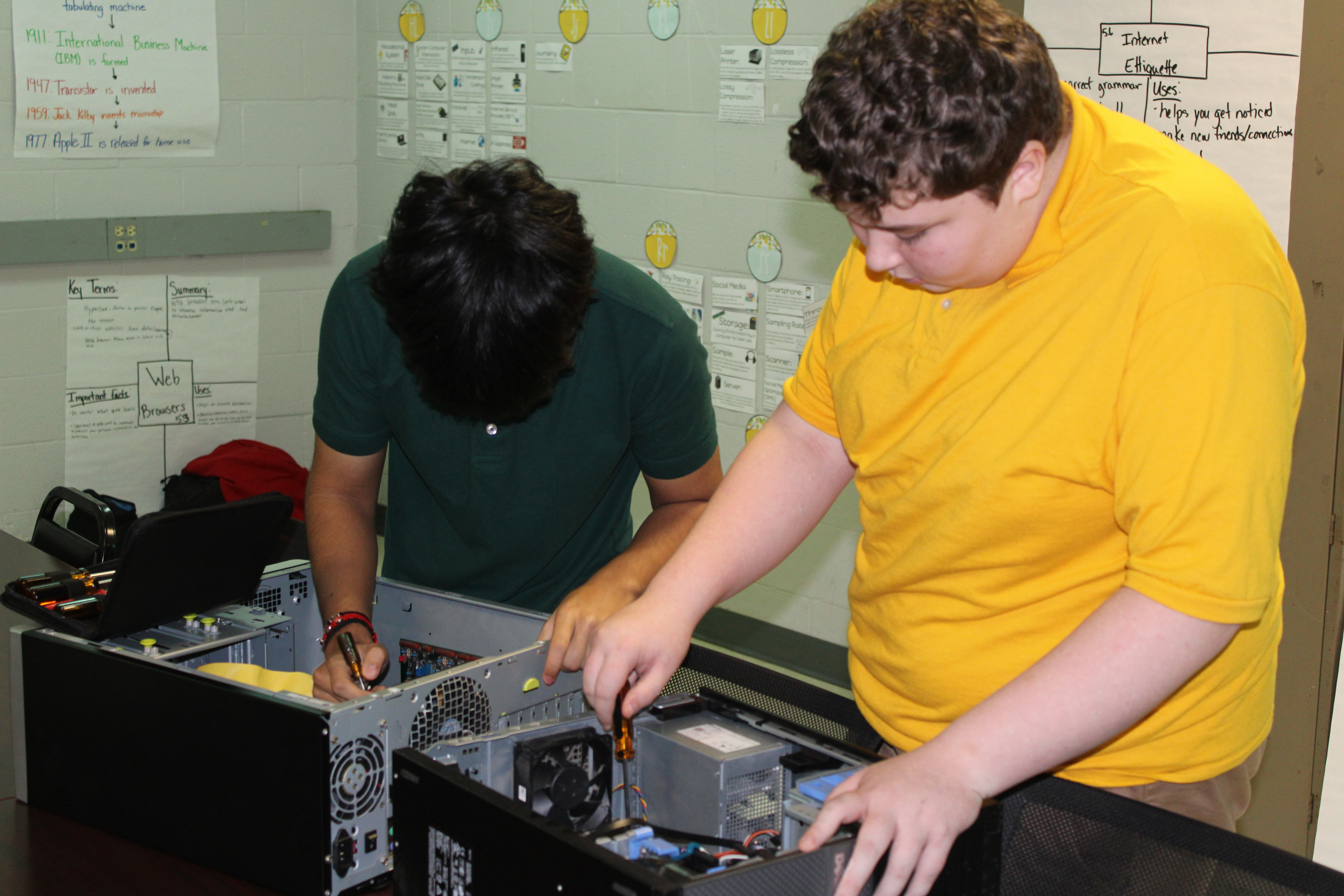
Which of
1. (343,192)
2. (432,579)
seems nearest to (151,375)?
(343,192)

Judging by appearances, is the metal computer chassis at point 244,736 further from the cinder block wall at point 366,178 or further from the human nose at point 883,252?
the cinder block wall at point 366,178

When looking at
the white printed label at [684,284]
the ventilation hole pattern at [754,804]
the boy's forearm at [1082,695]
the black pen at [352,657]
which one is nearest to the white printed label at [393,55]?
the white printed label at [684,284]

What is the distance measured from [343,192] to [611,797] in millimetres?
3732

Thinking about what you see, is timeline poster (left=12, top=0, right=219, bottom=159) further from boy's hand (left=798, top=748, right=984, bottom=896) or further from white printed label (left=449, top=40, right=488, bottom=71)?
boy's hand (left=798, top=748, right=984, bottom=896)

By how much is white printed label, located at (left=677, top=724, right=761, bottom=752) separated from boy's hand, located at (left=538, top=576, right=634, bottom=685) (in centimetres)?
17

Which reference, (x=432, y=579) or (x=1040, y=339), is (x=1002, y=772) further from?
(x=432, y=579)

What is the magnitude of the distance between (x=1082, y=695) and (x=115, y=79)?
3.78m

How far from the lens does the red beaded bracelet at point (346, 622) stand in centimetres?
142

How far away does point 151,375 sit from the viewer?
4051mm

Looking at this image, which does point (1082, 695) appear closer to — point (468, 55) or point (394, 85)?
point (468, 55)

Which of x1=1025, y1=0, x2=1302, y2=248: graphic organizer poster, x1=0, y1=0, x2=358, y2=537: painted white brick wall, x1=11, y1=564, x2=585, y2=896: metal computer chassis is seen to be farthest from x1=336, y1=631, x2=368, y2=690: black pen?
x1=0, y1=0, x2=358, y2=537: painted white brick wall

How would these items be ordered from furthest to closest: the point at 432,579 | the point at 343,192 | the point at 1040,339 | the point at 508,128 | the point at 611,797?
the point at 343,192 < the point at 508,128 < the point at 432,579 < the point at 611,797 < the point at 1040,339

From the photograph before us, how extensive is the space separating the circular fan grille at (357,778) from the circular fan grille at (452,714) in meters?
0.04

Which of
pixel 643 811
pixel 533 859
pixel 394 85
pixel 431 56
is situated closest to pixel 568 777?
pixel 643 811
